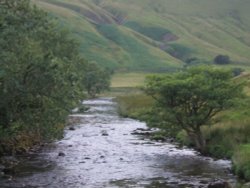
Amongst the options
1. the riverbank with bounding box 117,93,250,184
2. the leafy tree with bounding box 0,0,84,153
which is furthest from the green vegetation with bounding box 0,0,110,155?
the riverbank with bounding box 117,93,250,184

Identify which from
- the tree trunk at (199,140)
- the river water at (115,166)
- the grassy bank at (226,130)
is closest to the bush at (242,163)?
the grassy bank at (226,130)

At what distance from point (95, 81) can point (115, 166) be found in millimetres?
142357

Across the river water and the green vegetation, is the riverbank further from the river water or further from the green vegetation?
the green vegetation

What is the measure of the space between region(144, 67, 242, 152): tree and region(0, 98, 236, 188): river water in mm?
3669

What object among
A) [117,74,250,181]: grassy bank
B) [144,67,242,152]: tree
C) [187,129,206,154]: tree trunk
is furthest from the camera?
[187,129,206,154]: tree trunk

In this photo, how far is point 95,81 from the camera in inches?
7397

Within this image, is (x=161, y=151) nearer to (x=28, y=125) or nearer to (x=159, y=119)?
(x=159, y=119)

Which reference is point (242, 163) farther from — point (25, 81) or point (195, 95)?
point (25, 81)

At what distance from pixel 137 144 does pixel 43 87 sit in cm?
2271

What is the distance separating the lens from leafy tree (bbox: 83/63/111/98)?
18479 centimetres

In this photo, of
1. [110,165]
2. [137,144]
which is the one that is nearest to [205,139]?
[137,144]

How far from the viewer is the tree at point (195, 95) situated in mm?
50562

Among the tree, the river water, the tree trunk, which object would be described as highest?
the tree

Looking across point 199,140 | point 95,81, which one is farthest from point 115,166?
point 95,81
